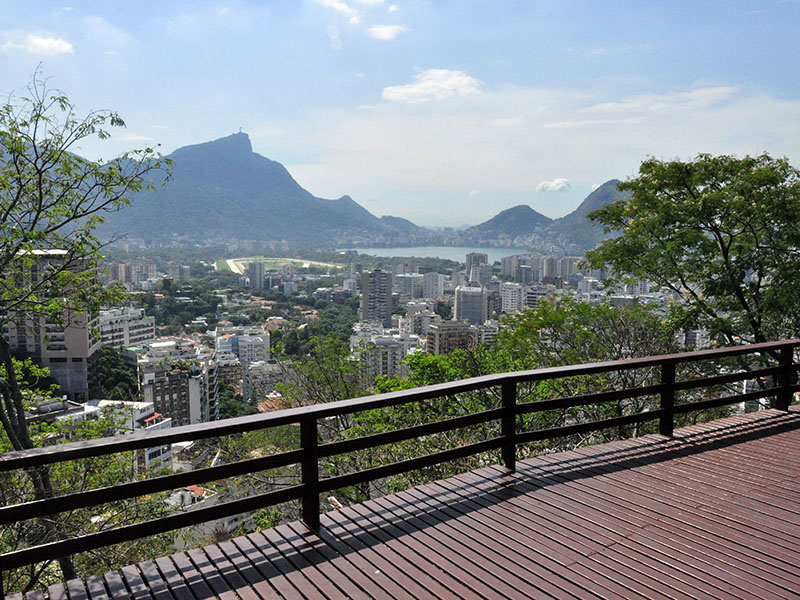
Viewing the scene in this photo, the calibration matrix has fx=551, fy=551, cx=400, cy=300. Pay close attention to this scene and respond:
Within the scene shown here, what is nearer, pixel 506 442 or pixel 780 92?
pixel 506 442

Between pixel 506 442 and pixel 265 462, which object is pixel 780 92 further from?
pixel 265 462

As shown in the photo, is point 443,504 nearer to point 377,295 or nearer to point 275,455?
point 275,455

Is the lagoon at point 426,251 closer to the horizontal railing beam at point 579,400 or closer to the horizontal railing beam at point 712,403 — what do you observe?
the horizontal railing beam at point 712,403

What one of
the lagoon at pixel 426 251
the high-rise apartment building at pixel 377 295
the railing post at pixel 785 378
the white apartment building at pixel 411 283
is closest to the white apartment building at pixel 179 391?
the railing post at pixel 785 378

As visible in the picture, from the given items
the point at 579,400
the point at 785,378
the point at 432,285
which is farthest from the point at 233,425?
the point at 432,285

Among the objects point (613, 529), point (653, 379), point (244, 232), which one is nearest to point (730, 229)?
point (653, 379)

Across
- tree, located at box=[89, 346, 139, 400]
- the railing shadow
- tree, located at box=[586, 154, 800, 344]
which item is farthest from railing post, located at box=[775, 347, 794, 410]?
tree, located at box=[89, 346, 139, 400]
